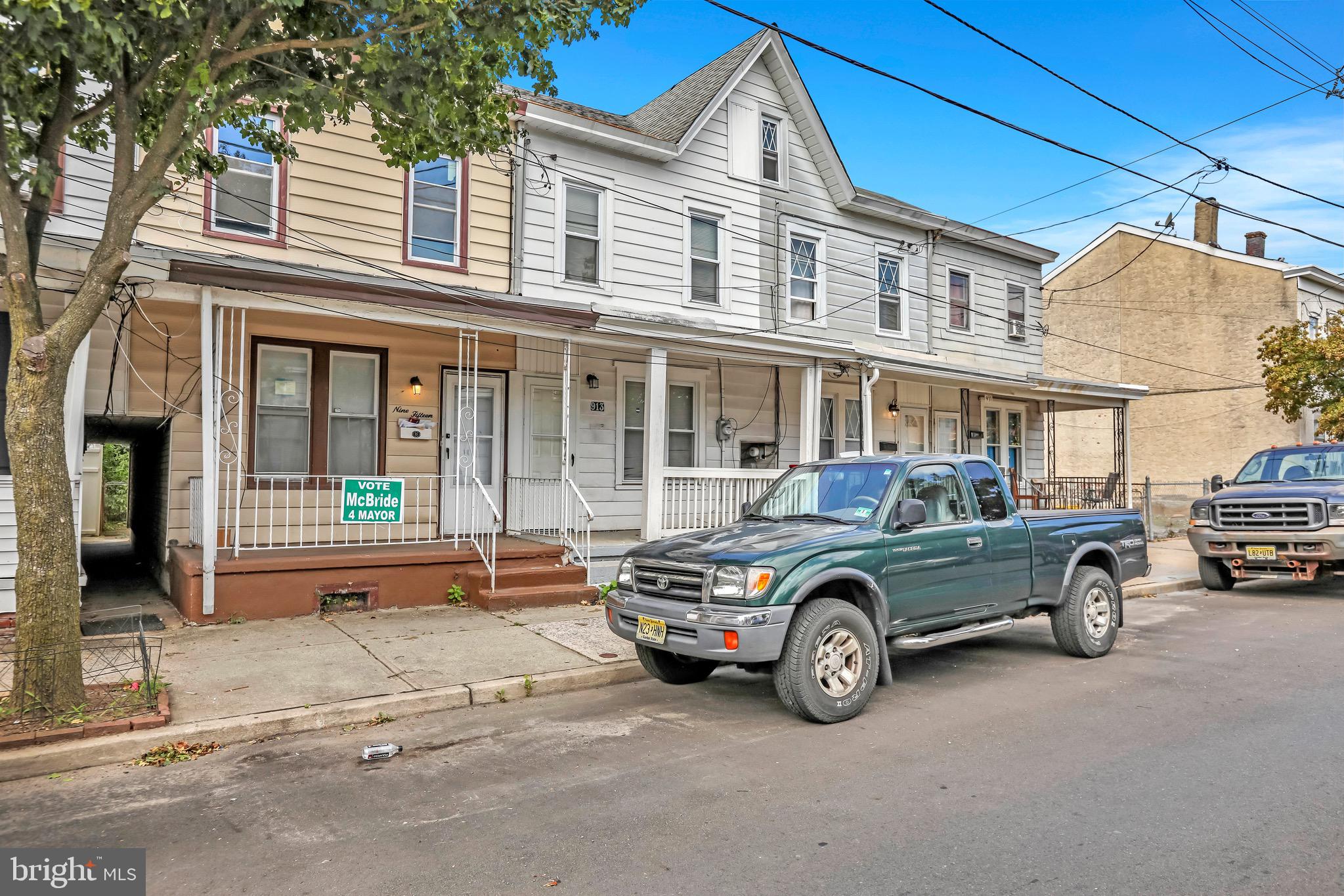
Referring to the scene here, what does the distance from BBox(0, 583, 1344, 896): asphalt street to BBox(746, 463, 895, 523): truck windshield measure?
141cm

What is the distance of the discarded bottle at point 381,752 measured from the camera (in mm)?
5113

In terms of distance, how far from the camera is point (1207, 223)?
26344 millimetres

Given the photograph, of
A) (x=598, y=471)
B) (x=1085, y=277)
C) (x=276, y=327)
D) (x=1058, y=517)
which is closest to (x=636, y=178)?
(x=598, y=471)

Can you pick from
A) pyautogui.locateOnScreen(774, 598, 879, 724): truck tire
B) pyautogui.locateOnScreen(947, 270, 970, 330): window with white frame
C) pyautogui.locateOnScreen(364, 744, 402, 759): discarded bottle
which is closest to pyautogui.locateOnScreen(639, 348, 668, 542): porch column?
pyautogui.locateOnScreen(774, 598, 879, 724): truck tire

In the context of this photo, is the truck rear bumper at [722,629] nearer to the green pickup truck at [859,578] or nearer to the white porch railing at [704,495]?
the green pickup truck at [859,578]

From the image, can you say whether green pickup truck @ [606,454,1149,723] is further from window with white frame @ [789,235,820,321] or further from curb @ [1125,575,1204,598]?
window with white frame @ [789,235,820,321]

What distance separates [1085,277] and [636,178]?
2169 centimetres

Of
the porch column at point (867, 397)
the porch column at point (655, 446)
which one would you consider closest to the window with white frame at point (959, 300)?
the porch column at point (867, 397)

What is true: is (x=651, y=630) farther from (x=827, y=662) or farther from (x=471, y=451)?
(x=471, y=451)

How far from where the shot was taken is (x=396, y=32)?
19.0 feet

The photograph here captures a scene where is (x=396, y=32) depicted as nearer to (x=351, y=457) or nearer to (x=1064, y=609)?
(x=351, y=457)

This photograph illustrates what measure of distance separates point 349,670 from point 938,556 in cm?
480

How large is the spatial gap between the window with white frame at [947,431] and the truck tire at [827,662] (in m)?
12.8

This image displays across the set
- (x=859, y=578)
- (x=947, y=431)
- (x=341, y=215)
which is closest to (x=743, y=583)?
(x=859, y=578)
